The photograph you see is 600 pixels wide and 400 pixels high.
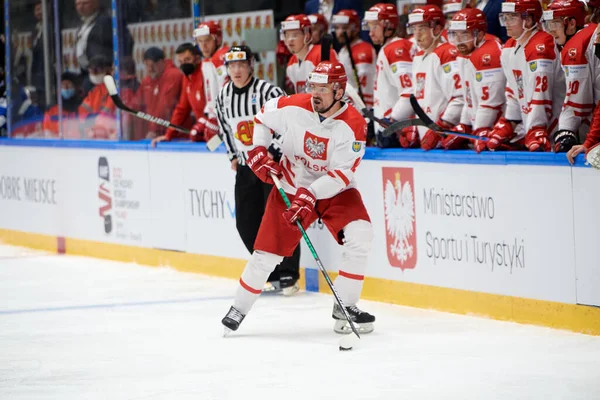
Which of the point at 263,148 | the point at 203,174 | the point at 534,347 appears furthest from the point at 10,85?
the point at 534,347

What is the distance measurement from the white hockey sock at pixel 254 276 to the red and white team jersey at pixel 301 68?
1833 mm

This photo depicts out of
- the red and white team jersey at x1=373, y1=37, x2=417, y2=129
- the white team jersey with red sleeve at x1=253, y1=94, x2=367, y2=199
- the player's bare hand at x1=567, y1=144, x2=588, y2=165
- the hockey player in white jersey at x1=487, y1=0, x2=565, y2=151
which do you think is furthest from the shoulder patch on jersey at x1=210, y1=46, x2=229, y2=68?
the player's bare hand at x1=567, y1=144, x2=588, y2=165

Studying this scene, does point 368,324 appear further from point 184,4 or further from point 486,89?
point 184,4

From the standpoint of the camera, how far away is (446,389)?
424 cm

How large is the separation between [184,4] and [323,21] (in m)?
1.24

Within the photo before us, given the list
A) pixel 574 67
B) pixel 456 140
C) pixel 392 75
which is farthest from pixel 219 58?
pixel 574 67

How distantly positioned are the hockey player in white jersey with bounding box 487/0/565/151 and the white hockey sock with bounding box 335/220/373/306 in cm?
81

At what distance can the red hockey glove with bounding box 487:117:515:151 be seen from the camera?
18.3ft

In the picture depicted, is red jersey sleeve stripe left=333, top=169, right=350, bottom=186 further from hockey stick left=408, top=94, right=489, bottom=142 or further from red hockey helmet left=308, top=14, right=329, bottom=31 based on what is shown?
red hockey helmet left=308, top=14, right=329, bottom=31

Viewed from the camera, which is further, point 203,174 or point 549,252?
point 203,174

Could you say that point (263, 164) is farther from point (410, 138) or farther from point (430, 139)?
point (410, 138)

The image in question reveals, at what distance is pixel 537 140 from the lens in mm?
5422

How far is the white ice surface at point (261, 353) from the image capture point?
14.2 feet

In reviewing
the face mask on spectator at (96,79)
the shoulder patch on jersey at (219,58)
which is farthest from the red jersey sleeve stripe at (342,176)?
the face mask on spectator at (96,79)
